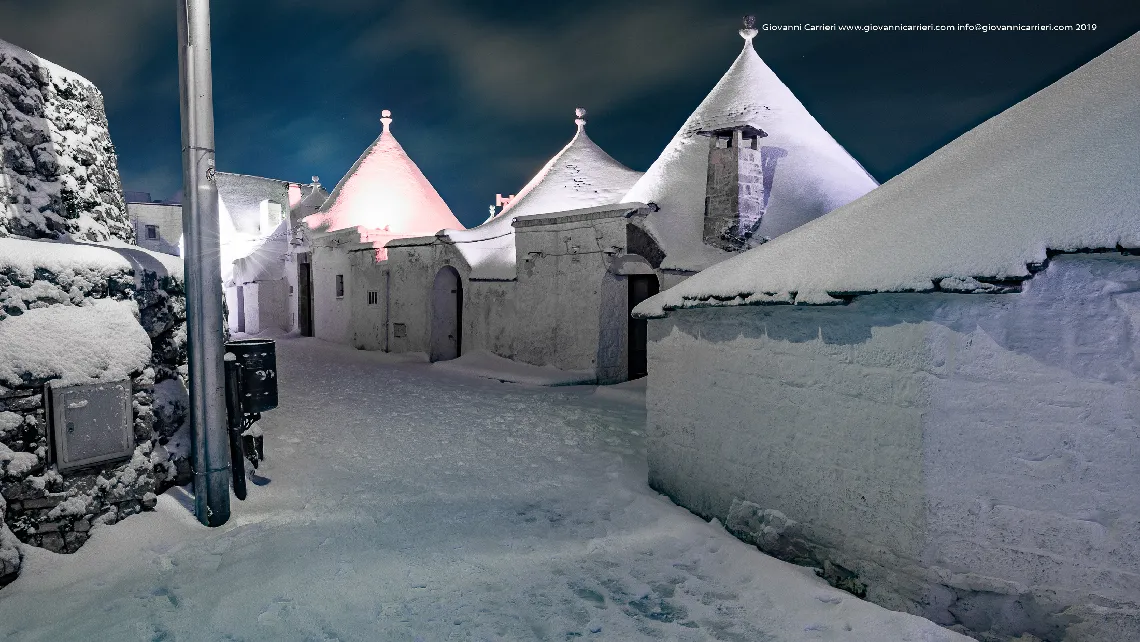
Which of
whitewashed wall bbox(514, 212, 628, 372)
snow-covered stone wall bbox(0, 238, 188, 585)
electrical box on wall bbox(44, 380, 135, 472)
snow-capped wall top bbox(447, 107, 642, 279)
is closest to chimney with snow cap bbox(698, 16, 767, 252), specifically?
whitewashed wall bbox(514, 212, 628, 372)

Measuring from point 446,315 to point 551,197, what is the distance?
3.85 m

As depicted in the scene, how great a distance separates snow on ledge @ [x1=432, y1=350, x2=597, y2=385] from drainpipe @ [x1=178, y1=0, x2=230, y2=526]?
7115 millimetres

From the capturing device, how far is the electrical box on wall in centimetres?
377

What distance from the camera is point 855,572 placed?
340 centimetres

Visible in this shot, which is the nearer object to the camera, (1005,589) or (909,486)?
(1005,589)

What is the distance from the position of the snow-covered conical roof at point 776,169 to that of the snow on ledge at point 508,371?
270 cm

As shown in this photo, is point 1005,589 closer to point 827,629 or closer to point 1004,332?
point 827,629

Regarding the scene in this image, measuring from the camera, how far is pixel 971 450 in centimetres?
292

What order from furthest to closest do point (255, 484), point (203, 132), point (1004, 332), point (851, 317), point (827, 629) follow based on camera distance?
point (255, 484) < point (203, 132) < point (851, 317) < point (827, 629) < point (1004, 332)

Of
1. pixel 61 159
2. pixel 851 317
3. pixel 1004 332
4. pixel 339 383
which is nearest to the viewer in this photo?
pixel 1004 332

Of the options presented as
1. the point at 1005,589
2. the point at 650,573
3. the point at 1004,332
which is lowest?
the point at 650,573

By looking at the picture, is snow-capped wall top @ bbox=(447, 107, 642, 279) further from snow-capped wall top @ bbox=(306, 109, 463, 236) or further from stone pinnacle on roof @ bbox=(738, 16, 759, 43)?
snow-capped wall top @ bbox=(306, 109, 463, 236)

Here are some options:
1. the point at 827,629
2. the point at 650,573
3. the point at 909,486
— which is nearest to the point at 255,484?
the point at 650,573

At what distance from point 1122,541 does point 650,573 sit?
227 cm
